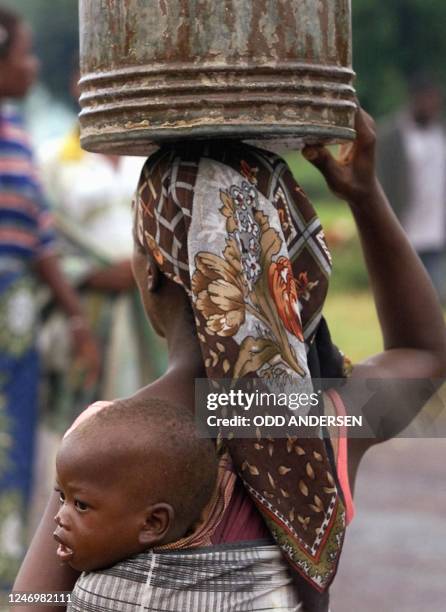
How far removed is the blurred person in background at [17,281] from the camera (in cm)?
561

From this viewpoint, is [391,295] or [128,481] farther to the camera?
[391,295]

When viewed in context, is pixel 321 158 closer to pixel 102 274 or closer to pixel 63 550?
pixel 63 550

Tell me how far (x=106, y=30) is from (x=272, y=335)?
51 centimetres

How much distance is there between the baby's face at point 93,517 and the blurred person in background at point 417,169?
9.64 m

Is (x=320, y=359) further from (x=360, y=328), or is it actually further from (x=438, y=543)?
(x=360, y=328)

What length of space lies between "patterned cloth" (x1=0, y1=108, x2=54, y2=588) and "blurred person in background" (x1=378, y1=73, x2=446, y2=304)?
6204 mm

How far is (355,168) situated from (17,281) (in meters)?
3.35

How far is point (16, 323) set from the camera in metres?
5.73

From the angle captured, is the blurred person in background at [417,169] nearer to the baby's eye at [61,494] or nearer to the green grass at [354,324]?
the green grass at [354,324]

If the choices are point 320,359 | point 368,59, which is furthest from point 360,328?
point 320,359

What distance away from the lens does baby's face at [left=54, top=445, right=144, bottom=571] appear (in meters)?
2.07

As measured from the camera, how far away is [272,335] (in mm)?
2164

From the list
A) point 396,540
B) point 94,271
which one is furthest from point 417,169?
point 94,271

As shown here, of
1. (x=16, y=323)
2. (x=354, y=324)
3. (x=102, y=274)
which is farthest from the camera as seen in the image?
(x=354, y=324)
